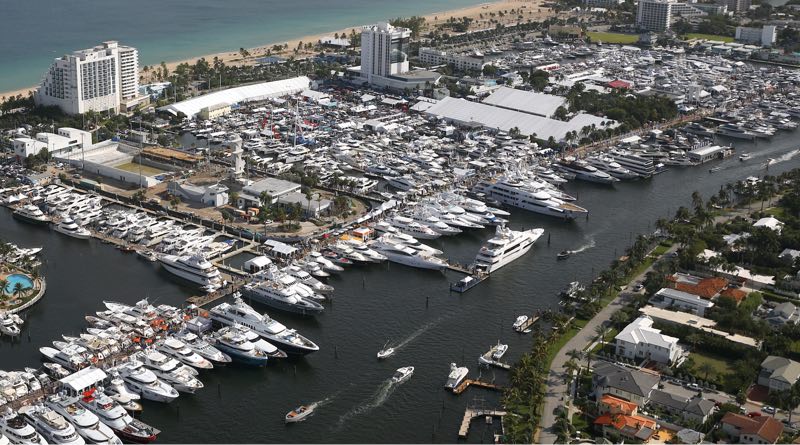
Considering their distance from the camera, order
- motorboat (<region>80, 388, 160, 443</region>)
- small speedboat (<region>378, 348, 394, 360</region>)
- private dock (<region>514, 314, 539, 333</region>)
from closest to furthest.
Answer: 1. motorboat (<region>80, 388, 160, 443</region>)
2. small speedboat (<region>378, 348, 394, 360</region>)
3. private dock (<region>514, 314, 539, 333</region>)

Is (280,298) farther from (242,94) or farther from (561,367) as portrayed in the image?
(242,94)

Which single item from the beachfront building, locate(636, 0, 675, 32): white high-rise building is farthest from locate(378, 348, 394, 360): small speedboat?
locate(636, 0, 675, 32): white high-rise building

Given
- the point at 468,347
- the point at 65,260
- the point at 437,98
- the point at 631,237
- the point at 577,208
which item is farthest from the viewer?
the point at 437,98

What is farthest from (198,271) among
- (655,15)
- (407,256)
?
(655,15)

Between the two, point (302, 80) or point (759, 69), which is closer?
point (302, 80)

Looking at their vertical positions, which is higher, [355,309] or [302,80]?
[302,80]

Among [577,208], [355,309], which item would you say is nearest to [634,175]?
[577,208]

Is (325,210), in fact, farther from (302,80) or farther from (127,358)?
(302,80)

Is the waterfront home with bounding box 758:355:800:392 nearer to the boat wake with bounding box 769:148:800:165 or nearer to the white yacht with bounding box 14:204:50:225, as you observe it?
the boat wake with bounding box 769:148:800:165
